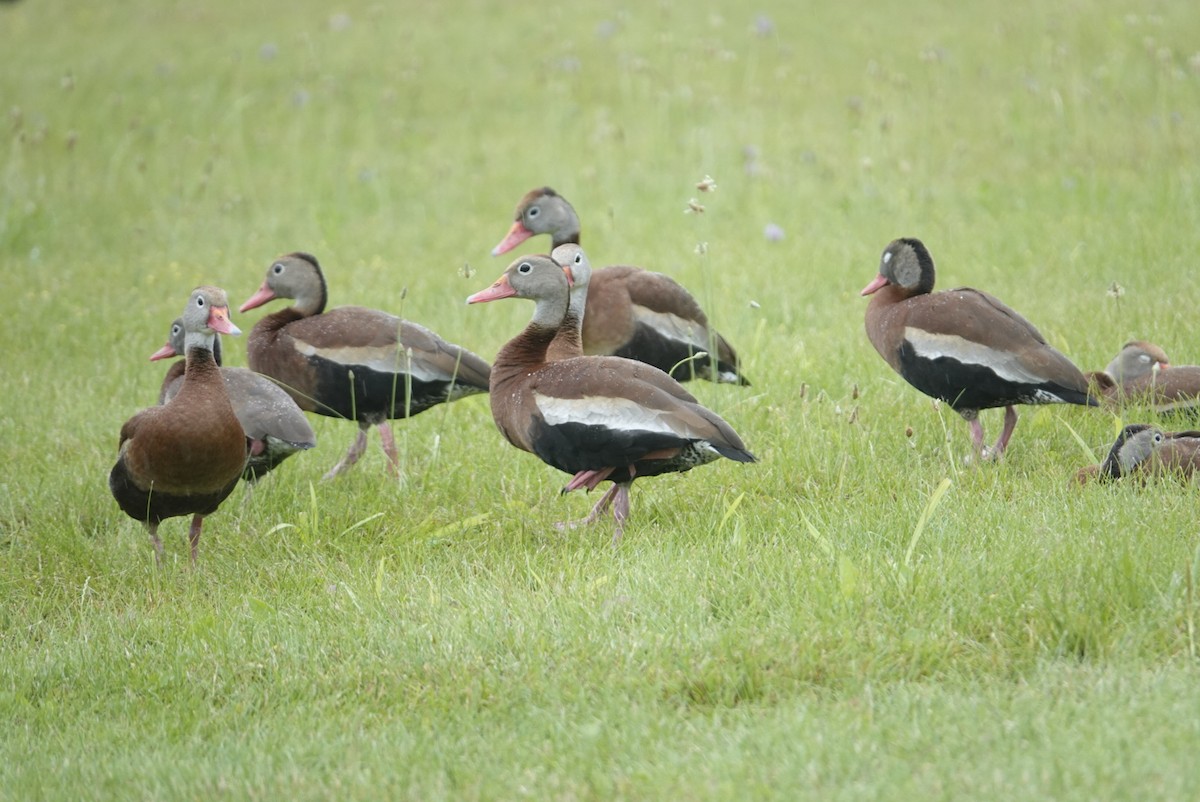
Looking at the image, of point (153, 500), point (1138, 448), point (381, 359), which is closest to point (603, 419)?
point (381, 359)

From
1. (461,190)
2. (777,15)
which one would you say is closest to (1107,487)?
(461,190)

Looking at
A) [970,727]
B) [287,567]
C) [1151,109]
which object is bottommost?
[287,567]

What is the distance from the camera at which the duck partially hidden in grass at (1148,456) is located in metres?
5.10

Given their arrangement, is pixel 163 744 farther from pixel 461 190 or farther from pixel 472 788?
pixel 461 190

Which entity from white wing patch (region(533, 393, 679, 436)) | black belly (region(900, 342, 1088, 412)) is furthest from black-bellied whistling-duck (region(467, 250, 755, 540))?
black belly (region(900, 342, 1088, 412))

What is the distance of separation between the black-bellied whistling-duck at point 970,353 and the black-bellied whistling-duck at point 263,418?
106 inches

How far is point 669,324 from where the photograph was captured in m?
7.22

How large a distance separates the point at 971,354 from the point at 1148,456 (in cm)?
87

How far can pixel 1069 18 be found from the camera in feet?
52.1

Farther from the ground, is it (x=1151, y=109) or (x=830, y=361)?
(x=1151, y=109)

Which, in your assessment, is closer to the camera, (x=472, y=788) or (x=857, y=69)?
(x=472, y=788)

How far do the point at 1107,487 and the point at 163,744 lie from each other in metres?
3.48

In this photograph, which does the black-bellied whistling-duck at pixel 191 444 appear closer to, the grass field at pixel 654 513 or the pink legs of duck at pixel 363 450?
the grass field at pixel 654 513

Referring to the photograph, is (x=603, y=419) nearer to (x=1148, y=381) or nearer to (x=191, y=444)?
(x=191, y=444)
